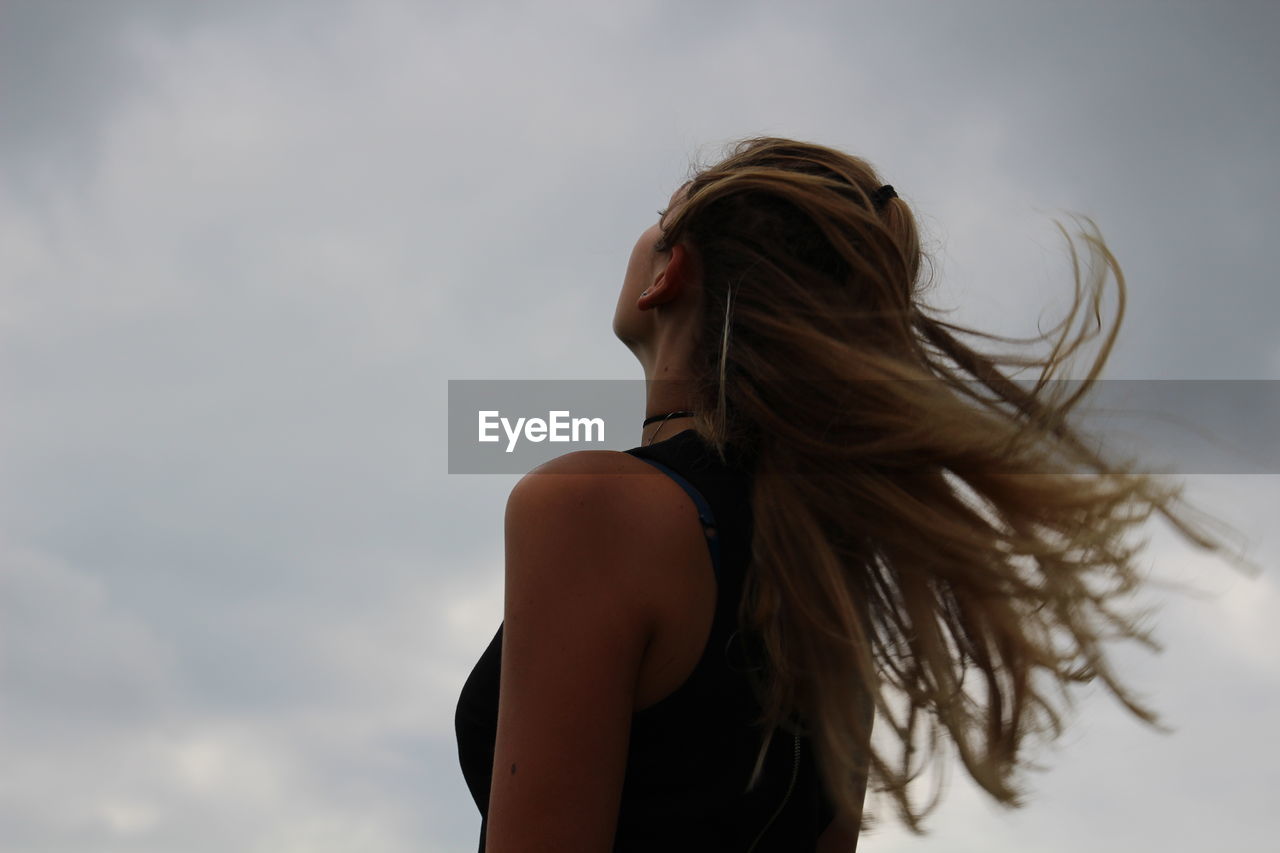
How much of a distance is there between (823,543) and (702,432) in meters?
0.40

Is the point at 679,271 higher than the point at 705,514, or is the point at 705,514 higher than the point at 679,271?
the point at 679,271

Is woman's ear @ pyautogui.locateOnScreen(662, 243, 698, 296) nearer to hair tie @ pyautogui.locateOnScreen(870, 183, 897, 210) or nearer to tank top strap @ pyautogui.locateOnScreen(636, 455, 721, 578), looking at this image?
hair tie @ pyautogui.locateOnScreen(870, 183, 897, 210)

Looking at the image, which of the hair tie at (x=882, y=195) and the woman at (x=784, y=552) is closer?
the woman at (x=784, y=552)

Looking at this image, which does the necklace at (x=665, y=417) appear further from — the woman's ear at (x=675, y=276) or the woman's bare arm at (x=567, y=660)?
the woman's bare arm at (x=567, y=660)

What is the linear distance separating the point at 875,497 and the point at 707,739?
692 mm

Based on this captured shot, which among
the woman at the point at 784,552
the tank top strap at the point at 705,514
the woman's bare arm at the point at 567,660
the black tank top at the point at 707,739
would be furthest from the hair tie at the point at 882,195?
the woman's bare arm at the point at 567,660

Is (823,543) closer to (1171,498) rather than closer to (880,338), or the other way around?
(880,338)

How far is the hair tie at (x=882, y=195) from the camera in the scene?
3281mm

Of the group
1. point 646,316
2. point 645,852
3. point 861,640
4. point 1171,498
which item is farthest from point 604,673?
point 1171,498

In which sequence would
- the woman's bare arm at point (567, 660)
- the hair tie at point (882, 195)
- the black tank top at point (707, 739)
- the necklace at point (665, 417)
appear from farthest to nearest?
1. the hair tie at point (882, 195)
2. the necklace at point (665, 417)
3. the black tank top at point (707, 739)
4. the woman's bare arm at point (567, 660)

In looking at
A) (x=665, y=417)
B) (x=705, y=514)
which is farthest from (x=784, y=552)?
(x=665, y=417)

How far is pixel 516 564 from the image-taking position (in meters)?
2.46

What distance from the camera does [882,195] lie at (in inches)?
130

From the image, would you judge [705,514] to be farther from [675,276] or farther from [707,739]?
[675,276]
